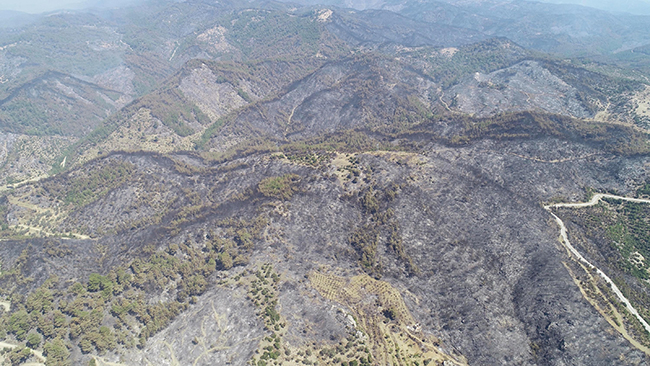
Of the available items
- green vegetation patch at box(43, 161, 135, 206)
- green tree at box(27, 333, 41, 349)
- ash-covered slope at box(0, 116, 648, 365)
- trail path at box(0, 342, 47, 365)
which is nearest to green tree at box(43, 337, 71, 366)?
trail path at box(0, 342, 47, 365)

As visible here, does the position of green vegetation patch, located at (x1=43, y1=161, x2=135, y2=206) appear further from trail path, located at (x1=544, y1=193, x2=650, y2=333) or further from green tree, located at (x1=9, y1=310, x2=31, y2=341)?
trail path, located at (x1=544, y1=193, x2=650, y2=333)

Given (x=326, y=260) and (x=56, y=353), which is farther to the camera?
(x=326, y=260)

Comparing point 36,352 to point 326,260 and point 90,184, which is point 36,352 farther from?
point 90,184

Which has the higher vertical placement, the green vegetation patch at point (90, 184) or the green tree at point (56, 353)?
the green tree at point (56, 353)

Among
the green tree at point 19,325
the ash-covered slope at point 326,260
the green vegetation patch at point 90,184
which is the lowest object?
the green vegetation patch at point 90,184

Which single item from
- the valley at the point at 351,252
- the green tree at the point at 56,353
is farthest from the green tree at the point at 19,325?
the green tree at the point at 56,353

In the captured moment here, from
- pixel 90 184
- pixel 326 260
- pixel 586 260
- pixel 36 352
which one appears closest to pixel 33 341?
pixel 36 352

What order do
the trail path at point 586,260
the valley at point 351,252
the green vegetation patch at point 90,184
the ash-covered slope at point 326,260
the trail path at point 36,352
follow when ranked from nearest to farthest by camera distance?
the trail path at point 36,352
the valley at point 351,252
the ash-covered slope at point 326,260
the trail path at point 586,260
the green vegetation patch at point 90,184

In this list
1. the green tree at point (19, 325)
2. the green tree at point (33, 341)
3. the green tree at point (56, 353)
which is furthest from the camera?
the green tree at point (19, 325)

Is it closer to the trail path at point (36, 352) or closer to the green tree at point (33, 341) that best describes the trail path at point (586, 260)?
the trail path at point (36, 352)

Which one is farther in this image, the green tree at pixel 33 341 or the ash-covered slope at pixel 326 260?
the ash-covered slope at pixel 326 260

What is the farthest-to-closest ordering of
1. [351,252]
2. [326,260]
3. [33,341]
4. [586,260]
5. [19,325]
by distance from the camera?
1. [351,252]
2. [326,260]
3. [586,260]
4. [19,325]
5. [33,341]

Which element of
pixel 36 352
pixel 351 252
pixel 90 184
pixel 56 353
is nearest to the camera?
pixel 56 353
